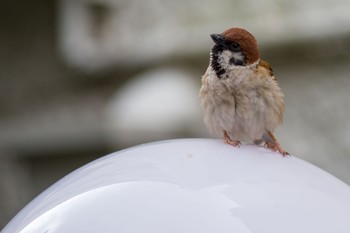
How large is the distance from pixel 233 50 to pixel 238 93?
0.14 meters

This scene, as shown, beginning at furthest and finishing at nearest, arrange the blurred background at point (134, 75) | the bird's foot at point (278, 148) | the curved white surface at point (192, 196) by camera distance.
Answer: the blurred background at point (134, 75) → the bird's foot at point (278, 148) → the curved white surface at point (192, 196)

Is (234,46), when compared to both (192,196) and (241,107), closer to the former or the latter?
(241,107)

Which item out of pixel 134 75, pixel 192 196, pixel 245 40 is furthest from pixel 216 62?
pixel 134 75

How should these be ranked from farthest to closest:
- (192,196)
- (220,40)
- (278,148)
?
(220,40)
(278,148)
(192,196)

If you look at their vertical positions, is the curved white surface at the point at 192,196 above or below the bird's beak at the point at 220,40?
below

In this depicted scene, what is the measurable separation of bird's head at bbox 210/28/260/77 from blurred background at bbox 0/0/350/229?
3.64 meters

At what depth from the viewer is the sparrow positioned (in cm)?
261

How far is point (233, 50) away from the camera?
263cm

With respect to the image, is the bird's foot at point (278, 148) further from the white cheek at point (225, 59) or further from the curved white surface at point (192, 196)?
the white cheek at point (225, 59)

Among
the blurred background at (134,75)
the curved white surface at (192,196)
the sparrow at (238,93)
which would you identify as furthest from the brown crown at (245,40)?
the blurred background at (134,75)

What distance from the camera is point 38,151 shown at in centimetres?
812

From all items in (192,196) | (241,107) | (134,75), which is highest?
(192,196)

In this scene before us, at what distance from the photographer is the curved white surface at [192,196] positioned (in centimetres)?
152

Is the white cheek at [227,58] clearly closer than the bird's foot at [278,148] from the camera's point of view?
No
